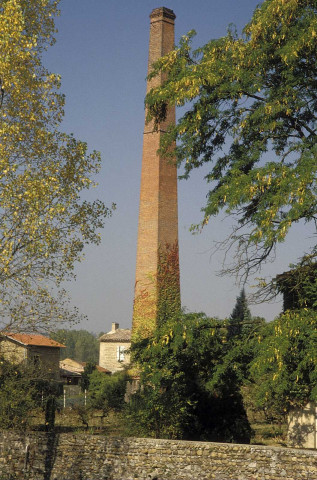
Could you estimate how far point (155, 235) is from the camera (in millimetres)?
29375

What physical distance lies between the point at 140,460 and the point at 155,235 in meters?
16.1

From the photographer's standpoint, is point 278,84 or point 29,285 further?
point 278,84

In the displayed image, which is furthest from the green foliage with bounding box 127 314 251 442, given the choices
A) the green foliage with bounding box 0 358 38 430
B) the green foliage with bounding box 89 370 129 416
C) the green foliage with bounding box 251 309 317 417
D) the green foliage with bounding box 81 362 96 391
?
the green foliage with bounding box 81 362 96 391

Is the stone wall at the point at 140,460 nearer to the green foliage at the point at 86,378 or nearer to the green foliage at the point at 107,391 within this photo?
the green foliage at the point at 107,391

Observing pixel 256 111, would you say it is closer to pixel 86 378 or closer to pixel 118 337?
pixel 86 378

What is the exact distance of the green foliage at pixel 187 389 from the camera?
643 inches

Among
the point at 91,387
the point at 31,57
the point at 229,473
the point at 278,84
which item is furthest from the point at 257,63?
the point at 91,387

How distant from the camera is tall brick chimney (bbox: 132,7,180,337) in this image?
94.2 feet

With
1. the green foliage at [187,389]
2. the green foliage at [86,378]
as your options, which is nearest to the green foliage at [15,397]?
the green foliage at [187,389]

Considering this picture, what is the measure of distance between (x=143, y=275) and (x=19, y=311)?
14.4 metres

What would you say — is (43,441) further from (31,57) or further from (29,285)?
(31,57)

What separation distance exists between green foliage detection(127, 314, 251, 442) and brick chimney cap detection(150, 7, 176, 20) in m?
19.8

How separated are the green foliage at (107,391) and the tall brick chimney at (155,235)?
360 centimetres

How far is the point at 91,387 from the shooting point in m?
35.0
